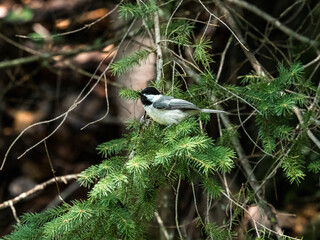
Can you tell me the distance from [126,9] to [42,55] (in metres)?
2.05

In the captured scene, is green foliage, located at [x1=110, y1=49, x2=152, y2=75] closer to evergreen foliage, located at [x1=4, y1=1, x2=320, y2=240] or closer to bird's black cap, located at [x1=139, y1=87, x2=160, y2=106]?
evergreen foliage, located at [x1=4, y1=1, x2=320, y2=240]

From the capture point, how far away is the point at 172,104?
91.3 inches

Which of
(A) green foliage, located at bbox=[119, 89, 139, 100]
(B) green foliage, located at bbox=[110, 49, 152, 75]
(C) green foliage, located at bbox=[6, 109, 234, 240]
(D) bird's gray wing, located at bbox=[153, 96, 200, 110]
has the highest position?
(B) green foliage, located at bbox=[110, 49, 152, 75]

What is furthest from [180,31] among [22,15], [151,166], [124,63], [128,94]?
[22,15]

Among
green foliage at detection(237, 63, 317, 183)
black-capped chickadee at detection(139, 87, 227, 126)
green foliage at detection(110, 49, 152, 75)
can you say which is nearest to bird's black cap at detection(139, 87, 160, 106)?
black-capped chickadee at detection(139, 87, 227, 126)

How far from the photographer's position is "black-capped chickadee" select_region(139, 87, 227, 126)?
2281 mm

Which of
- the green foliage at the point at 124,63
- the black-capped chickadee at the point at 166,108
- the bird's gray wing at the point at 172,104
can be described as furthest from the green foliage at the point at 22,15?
the bird's gray wing at the point at 172,104

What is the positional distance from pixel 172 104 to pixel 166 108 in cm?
7

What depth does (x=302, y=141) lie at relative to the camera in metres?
2.25

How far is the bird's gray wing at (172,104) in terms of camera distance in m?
2.28

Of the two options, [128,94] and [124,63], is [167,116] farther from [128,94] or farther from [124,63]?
[124,63]

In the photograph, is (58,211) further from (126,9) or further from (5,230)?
(5,230)

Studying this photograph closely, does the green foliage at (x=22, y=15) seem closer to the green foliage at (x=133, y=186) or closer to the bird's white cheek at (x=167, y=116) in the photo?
the bird's white cheek at (x=167, y=116)

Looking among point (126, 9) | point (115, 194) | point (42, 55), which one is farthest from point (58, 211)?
point (42, 55)
